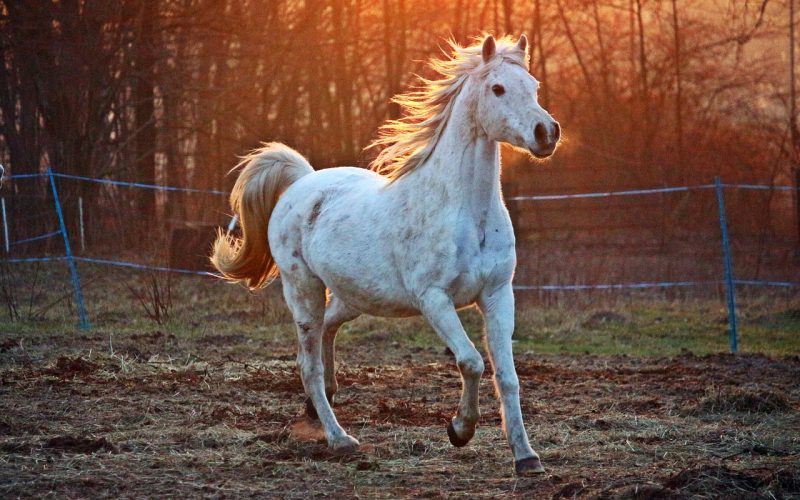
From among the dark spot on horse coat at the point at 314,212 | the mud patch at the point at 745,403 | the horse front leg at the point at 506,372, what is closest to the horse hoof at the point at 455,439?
the horse front leg at the point at 506,372

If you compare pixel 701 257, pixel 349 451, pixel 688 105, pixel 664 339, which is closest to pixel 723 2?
pixel 688 105

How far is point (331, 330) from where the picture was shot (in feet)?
21.1

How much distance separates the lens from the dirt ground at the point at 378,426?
15.1 ft

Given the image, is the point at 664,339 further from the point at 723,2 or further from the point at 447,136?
the point at 723,2

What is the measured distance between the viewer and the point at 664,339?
1131cm

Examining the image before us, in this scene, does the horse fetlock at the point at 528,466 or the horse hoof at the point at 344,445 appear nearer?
the horse fetlock at the point at 528,466

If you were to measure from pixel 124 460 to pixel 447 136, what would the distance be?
2.25 m

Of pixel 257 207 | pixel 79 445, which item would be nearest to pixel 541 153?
pixel 257 207

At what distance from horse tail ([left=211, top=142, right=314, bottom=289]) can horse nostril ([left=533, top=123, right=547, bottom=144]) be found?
236 centimetres

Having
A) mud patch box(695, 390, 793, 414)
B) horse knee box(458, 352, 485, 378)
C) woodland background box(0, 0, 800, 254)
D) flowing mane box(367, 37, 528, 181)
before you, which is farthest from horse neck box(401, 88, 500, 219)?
woodland background box(0, 0, 800, 254)

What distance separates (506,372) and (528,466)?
44 cm

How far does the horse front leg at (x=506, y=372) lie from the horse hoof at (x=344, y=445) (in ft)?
3.03

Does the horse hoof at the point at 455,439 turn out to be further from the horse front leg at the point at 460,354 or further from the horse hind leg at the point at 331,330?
the horse hind leg at the point at 331,330

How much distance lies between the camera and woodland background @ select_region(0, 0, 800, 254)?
18.7m
